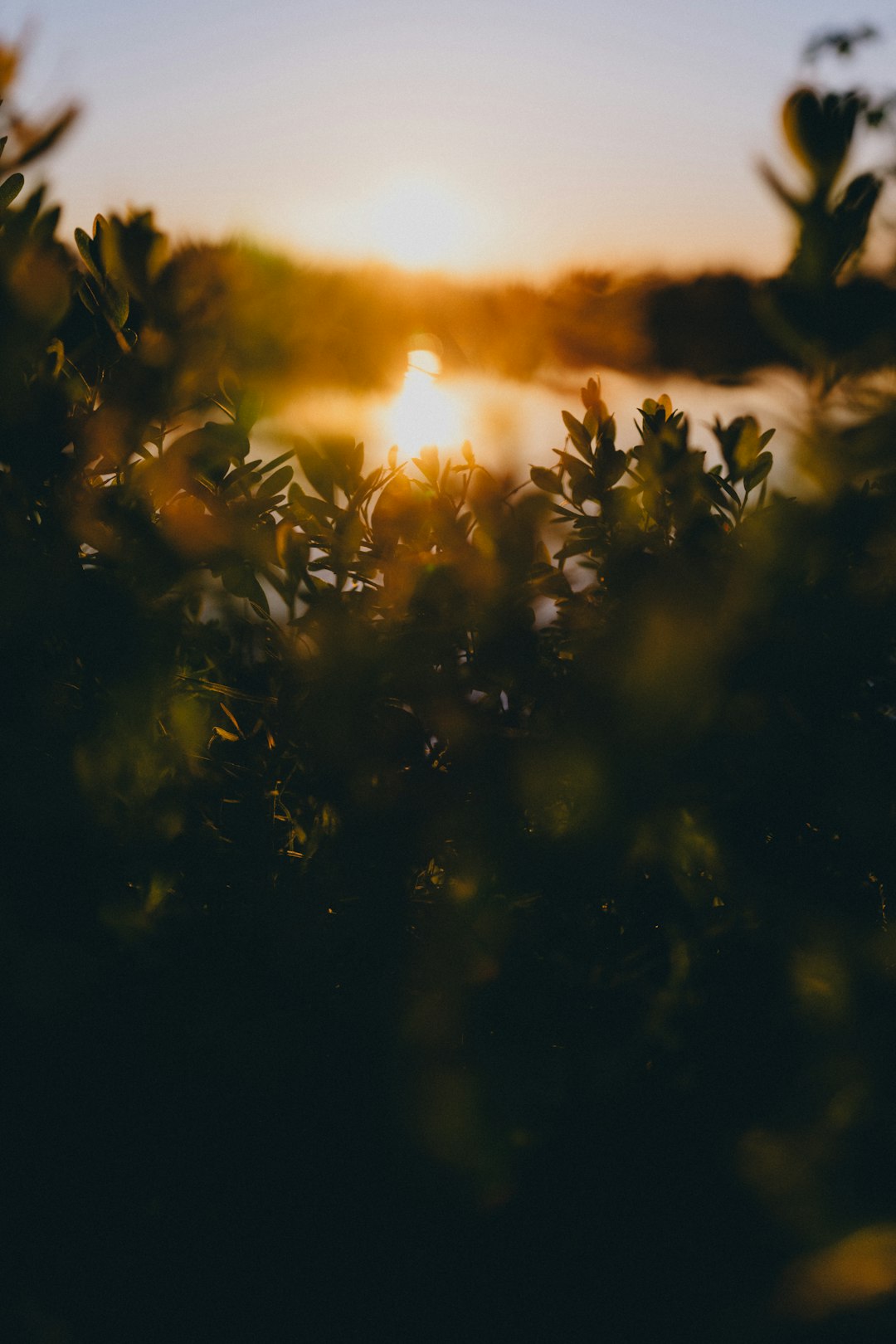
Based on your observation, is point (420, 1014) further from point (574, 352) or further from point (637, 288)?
point (637, 288)

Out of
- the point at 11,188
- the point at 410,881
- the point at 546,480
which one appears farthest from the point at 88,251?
the point at 410,881

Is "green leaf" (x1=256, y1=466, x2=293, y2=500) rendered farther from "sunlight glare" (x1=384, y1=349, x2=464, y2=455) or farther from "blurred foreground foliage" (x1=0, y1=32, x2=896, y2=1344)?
"sunlight glare" (x1=384, y1=349, x2=464, y2=455)

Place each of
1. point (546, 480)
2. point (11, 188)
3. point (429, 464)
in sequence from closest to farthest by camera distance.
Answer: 1. point (11, 188)
2. point (429, 464)
3. point (546, 480)

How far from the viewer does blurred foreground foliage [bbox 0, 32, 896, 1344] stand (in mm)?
1361

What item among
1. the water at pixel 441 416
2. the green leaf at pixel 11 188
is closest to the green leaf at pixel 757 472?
the water at pixel 441 416

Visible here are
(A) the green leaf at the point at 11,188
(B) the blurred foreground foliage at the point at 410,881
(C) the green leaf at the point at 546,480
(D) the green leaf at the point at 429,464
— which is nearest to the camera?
(B) the blurred foreground foliage at the point at 410,881

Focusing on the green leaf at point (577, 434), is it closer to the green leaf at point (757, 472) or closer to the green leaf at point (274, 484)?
the green leaf at point (757, 472)

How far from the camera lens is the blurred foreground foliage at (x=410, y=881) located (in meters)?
1.36

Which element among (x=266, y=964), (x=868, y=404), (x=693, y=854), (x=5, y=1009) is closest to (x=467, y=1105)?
(x=266, y=964)

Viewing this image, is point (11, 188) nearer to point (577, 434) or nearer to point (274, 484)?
point (274, 484)

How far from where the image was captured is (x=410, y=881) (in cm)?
151

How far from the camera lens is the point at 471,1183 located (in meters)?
1.51

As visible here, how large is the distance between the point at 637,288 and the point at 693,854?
7791 millimetres

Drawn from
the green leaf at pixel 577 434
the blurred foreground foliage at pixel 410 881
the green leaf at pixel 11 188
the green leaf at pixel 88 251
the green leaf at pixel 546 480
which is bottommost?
the blurred foreground foliage at pixel 410 881
